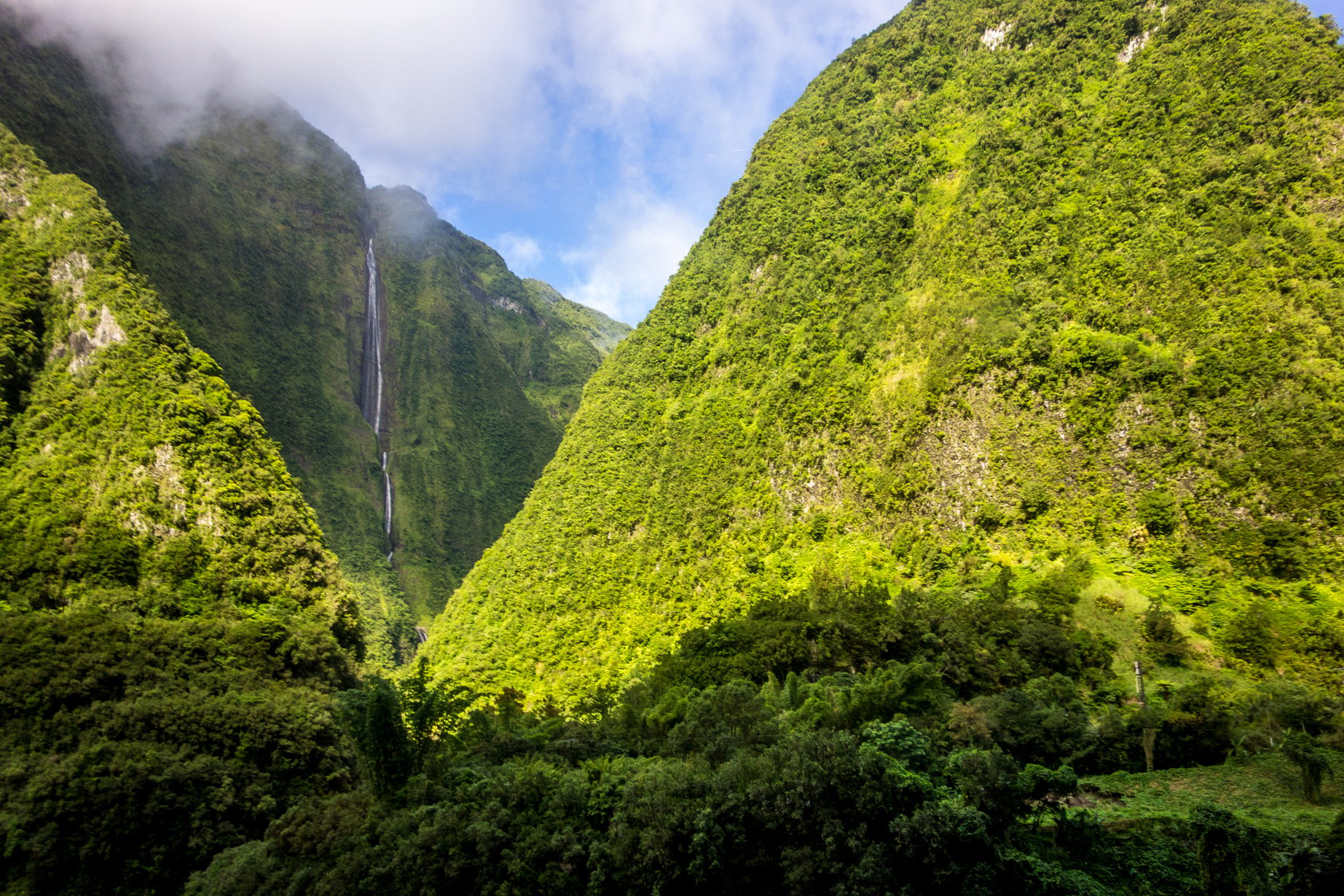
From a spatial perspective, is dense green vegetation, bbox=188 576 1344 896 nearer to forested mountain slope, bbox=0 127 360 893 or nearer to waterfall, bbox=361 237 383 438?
forested mountain slope, bbox=0 127 360 893

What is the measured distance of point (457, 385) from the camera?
128 meters

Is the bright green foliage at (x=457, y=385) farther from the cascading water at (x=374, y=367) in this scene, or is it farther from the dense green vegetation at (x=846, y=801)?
the dense green vegetation at (x=846, y=801)

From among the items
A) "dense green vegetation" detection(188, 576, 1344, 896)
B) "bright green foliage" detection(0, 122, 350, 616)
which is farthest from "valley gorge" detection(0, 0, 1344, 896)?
"bright green foliage" detection(0, 122, 350, 616)

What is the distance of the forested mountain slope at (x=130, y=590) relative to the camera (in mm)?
22375

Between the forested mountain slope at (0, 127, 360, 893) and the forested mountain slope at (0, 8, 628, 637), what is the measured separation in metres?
34.1

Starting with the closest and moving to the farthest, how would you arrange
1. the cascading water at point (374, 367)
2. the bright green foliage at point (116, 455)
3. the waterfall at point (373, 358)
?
the bright green foliage at point (116, 455)
the cascading water at point (374, 367)
the waterfall at point (373, 358)

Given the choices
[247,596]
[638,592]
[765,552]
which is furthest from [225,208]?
[765,552]

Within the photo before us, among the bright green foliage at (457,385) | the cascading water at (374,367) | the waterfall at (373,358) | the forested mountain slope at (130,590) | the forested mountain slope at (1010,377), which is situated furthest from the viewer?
the waterfall at (373,358)

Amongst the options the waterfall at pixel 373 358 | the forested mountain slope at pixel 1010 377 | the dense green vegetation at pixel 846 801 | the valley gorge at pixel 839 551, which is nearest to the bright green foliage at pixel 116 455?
the valley gorge at pixel 839 551

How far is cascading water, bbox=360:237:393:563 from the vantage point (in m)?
114

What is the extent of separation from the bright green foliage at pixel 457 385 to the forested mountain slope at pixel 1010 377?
4977 centimetres

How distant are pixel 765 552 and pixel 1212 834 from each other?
27.4 meters

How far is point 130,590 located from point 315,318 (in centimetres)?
8996

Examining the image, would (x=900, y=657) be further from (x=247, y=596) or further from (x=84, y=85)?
(x=84, y=85)
